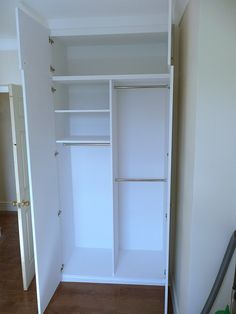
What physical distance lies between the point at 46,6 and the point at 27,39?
0.37m

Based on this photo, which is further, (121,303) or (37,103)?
(121,303)

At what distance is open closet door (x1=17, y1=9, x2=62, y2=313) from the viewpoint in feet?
6.01

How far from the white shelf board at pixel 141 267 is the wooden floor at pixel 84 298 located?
0.25ft

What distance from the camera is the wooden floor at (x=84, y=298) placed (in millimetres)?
2230

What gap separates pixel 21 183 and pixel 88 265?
1.20 meters

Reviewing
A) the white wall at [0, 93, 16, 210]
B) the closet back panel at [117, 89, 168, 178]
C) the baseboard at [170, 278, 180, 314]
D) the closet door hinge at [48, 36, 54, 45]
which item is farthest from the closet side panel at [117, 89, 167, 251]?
the white wall at [0, 93, 16, 210]

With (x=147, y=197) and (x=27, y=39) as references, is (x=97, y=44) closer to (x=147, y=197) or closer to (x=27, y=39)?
(x=27, y=39)

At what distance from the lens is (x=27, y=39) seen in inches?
71.1

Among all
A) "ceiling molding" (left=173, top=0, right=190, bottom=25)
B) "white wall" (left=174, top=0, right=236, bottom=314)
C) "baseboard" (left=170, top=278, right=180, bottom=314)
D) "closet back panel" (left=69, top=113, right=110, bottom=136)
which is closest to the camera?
"white wall" (left=174, top=0, right=236, bottom=314)

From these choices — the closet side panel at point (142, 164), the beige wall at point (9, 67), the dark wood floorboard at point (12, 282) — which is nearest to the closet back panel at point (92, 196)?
the closet side panel at point (142, 164)

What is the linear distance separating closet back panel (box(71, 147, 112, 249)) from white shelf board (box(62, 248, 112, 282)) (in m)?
0.11

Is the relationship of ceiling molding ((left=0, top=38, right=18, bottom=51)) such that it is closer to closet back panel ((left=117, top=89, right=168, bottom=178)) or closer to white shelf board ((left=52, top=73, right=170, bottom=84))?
white shelf board ((left=52, top=73, right=170, bottom=84))

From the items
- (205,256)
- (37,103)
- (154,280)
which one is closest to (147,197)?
(154,280)

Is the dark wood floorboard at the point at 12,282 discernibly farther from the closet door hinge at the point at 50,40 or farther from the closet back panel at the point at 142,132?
the closet door hinge at the point at 50,40
